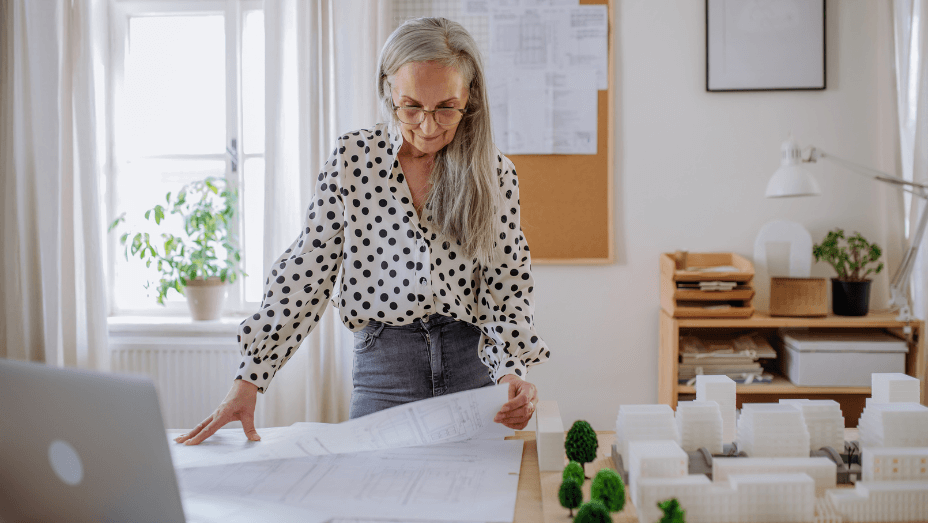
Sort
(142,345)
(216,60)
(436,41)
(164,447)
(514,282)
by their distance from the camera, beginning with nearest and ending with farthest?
(164,447)
(436,41)
(514,282)
(142,345)
(216,60)

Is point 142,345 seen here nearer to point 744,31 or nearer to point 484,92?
point 484,92

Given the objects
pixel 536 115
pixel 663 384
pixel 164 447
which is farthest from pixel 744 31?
pixel 164 447

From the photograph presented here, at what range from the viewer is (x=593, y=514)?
0.64m

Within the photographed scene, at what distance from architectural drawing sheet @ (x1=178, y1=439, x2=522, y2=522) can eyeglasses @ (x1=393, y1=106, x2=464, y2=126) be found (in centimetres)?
57

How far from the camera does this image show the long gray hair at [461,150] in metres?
1.15

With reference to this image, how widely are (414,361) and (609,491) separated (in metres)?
0.58

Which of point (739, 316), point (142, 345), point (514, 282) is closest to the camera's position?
point (514, 282)

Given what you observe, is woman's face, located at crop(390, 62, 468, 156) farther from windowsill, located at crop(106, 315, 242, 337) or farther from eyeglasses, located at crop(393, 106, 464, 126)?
windowsill, located at crop(106, 315, 242, 337)

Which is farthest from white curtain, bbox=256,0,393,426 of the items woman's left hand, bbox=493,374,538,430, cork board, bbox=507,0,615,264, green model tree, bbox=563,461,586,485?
green model tree, bbox=563,461,586,485

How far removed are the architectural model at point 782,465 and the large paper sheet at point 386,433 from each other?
0.24 metres

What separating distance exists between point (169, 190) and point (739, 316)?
2.53 meters

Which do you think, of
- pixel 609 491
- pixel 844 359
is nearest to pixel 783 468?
pixel 609 491

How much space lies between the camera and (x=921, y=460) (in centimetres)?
73

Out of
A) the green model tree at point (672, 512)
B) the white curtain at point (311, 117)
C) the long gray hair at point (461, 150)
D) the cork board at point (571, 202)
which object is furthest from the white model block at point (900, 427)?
the white curtain at point (311, 117)
